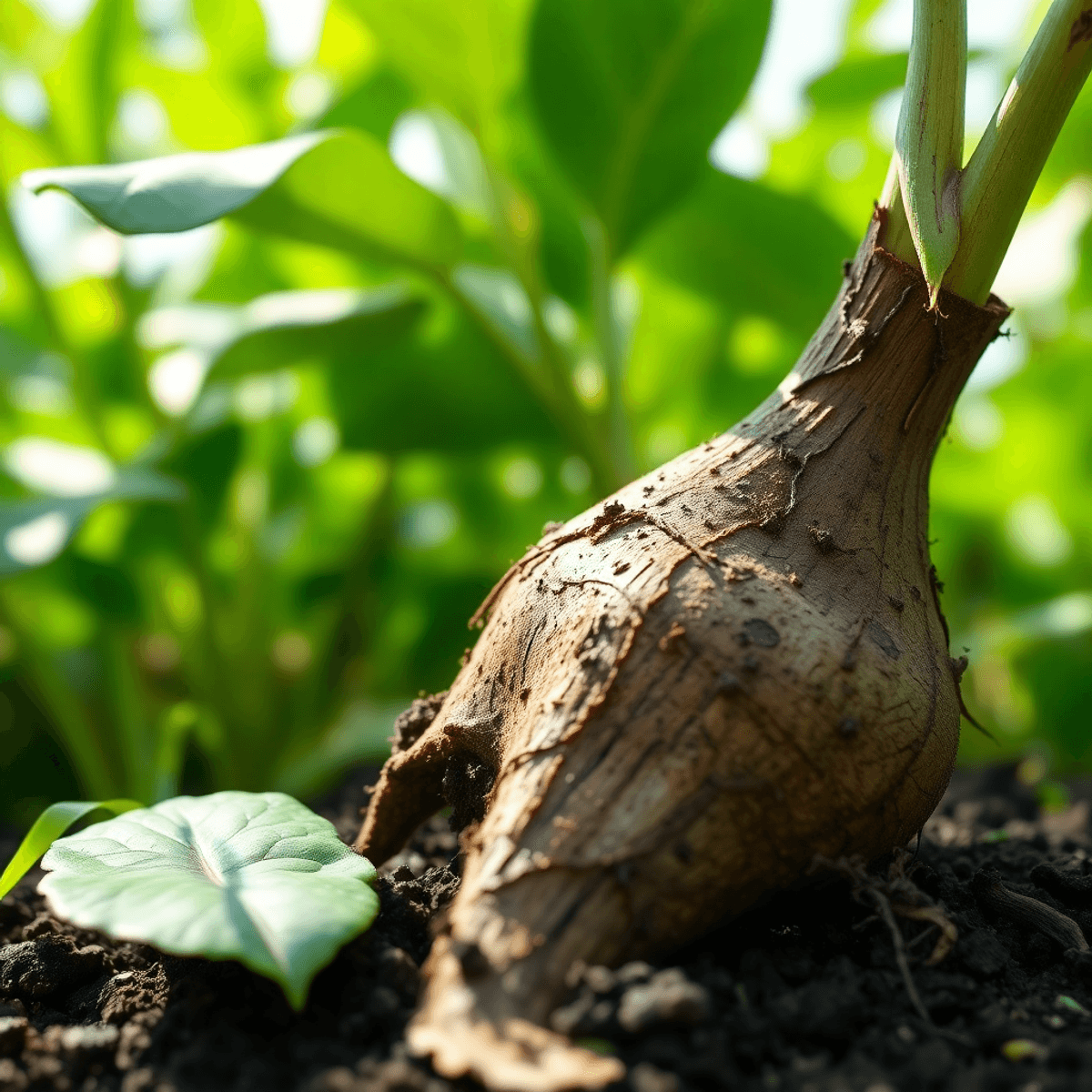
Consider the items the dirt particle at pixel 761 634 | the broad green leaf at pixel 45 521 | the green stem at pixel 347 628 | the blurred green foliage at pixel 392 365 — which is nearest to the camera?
the dirt particle at pixel 761 634

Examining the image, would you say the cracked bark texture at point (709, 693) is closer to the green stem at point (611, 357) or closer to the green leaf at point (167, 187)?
the green leaf at point (167, 187)

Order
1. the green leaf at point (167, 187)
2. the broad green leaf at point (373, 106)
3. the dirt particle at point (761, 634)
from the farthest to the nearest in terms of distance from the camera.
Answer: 1. the broad green leaf at point (373, 106)
2. the green leaf at point (167, 187)
3. the dirt particle at point (761, 634)

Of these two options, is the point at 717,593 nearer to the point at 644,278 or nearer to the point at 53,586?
the point at 644,278

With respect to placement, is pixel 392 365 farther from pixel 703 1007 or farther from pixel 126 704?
pixel 703 1007

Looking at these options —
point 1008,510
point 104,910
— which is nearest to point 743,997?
point 104,910

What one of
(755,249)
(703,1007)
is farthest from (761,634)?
(755,249)

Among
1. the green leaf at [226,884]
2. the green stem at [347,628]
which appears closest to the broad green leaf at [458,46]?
the green stem at [347,628]
